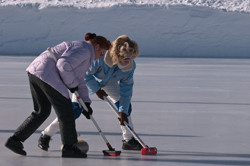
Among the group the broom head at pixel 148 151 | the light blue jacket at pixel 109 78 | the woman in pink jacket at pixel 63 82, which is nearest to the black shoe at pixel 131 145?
the broom head at pixel 148 151

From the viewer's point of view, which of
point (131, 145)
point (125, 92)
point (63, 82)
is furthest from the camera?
point (131, 145)

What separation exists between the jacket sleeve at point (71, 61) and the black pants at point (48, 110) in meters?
0.14

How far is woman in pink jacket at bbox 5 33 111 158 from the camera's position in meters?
3.30

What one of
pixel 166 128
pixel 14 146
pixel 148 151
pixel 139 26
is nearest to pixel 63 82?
pixel 14 146

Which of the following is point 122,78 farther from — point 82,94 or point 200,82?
point 200,82

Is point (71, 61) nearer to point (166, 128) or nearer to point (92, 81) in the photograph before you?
point (92, 81)

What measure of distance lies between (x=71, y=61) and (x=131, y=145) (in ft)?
3.35

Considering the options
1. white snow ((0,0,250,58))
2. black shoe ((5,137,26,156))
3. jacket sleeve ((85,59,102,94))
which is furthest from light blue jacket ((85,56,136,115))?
white snow ((0,0,250,58))

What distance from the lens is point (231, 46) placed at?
3375 centimetres

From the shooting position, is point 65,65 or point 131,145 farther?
point 131,145

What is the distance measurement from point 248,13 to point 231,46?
4124 millimetres

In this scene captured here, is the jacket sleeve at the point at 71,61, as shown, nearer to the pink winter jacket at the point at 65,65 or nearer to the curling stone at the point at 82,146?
the pink winter jacket at the point at 65,65

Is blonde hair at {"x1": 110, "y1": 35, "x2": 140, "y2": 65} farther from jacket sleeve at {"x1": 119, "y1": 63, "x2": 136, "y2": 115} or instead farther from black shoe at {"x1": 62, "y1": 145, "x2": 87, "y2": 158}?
black shoe at {"x1": 62, "y1": 145, "x2": 87, "y2": 158}

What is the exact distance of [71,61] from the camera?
3266 millimetres
